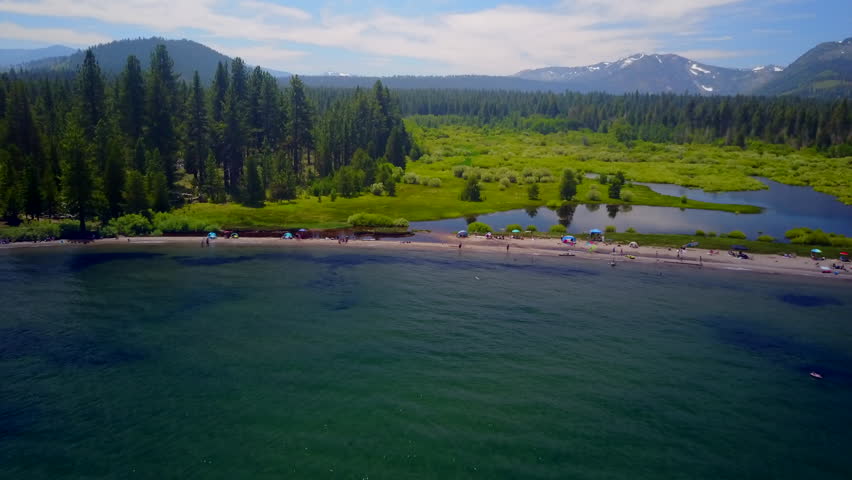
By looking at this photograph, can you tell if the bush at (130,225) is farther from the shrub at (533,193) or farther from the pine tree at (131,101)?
the shrub at (533,193)

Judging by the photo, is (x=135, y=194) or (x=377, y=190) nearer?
(x=135, y=194)

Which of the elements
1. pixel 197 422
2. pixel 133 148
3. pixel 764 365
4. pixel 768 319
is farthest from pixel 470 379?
pixel 133 148

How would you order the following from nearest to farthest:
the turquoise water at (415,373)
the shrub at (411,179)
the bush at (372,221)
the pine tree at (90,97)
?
the turquoise water at (415,373) < the bush at (372,221) < the pine tree at (90,97) < the shrub at (411,179)

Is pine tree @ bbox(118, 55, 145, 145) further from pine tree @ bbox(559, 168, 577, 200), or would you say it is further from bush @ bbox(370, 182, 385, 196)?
pine tree @ bbox(559, 168, 577, 200)

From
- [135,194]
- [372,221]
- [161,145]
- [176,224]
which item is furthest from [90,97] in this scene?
[372,221]

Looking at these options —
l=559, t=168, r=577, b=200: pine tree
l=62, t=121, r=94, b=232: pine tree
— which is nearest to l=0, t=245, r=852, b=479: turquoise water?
l=62, t=121, r=94, b=232: pine tree

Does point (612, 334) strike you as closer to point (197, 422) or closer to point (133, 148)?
point (197, 422)

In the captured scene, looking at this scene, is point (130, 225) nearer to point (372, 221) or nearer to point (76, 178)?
point (76, 178)

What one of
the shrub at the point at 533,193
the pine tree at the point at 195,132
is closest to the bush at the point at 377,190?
A: the shrub at the point at 533,193
